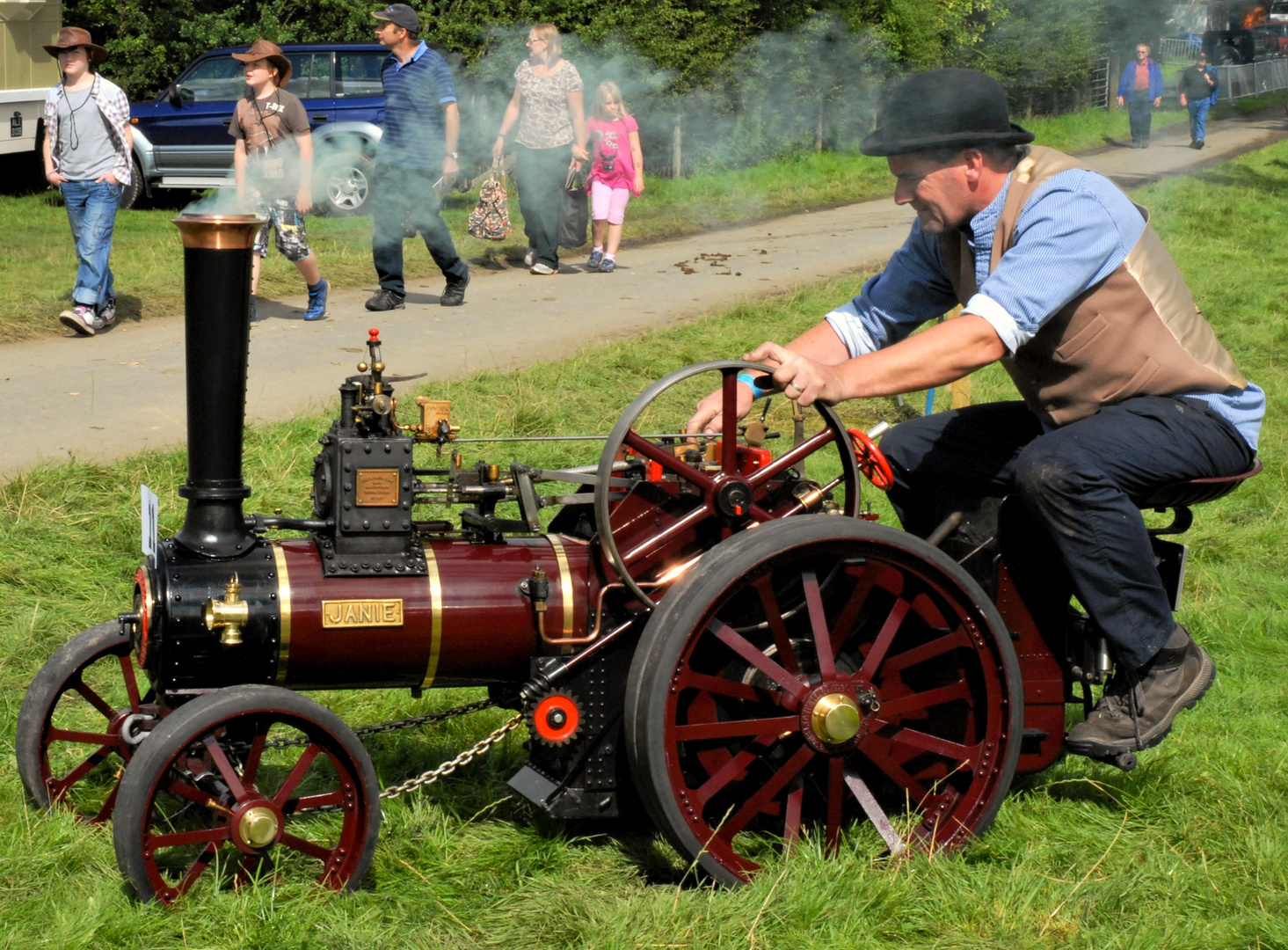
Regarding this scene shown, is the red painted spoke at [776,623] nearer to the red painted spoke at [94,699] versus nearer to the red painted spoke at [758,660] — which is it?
the red painted spoke at [758,660]

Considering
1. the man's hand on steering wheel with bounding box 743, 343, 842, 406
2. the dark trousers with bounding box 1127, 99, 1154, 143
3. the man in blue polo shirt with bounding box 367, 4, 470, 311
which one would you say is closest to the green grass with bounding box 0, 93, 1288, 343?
the dark trousers with bounding box 1127, 99, 1154, 143

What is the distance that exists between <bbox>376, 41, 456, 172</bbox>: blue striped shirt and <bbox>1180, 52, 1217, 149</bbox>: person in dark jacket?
13.6m

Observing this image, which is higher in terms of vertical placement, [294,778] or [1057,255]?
[1057,255]

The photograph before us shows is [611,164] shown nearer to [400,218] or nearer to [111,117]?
[400,218]

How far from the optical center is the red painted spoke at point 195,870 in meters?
2.76

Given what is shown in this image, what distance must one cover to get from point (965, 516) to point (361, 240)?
8.75 metres

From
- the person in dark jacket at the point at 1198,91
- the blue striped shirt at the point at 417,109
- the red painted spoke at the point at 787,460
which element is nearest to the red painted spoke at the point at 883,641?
the red painted spoke at the point at 787,460

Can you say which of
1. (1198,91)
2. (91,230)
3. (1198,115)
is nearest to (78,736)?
(91,230)

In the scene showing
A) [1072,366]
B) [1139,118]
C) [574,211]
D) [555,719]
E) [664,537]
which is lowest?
[555,719]

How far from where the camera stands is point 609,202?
10992mm

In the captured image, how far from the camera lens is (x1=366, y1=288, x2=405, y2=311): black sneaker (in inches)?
360

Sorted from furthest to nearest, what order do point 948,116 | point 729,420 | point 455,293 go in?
point 455,293
point 948,116
point 729,420

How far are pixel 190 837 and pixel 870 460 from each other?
1680 mm

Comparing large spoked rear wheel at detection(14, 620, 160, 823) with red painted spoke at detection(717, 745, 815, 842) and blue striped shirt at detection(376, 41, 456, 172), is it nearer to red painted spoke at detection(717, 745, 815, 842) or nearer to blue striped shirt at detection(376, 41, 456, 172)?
red painted spoke at detection(717, 745, 815, 842)
